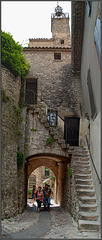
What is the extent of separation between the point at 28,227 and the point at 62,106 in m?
7.58

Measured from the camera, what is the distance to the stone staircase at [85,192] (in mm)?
5703

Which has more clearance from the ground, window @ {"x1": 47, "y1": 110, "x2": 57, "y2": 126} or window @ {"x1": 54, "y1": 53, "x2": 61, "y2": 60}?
window @ {"x1": 54, "y1": 53, "x2": 61, "y2": 60}

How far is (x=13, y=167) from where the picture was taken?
828 cm

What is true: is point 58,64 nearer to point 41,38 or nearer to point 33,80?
point 33,80

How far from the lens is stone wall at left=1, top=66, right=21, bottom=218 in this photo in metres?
7.40

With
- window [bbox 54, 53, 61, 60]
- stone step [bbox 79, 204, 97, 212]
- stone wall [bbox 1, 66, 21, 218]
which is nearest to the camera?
stone step [bbox 79, 204, 97, 212]

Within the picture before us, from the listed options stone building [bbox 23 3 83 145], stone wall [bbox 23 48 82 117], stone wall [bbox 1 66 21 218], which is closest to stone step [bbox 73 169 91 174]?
stone wall [bbox 1 66 21 218]

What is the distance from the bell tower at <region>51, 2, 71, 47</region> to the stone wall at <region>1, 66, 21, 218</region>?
31.7 ft

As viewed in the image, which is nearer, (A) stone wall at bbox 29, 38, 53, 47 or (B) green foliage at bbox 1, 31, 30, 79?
(B) green foliage at bbox 1, 31, 30, 79

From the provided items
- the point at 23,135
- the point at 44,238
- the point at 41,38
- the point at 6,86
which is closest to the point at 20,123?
the point at 23,135

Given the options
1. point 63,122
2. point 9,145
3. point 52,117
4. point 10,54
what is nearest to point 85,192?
point 9,145

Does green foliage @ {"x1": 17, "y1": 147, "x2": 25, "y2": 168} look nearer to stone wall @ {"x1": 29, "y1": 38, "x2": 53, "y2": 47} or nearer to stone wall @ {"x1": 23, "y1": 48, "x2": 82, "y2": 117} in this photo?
stone wall @ {"x1": 23, "y1": 48, "x2": 82, "y2": 117}

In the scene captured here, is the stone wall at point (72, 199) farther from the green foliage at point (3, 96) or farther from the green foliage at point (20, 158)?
the green foliage at point (3, 96)

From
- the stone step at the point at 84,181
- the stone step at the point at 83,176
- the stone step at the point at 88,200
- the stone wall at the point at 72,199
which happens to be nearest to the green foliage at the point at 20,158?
the stone wall at the point at 72,199
